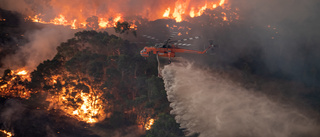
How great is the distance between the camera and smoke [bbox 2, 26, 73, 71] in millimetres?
65562

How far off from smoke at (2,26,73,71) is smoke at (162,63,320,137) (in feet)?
166

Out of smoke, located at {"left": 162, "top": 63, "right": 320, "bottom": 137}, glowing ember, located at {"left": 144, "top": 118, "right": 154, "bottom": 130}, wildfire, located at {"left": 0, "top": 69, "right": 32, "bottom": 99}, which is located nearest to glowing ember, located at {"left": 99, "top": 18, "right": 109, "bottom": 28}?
wildfire, located at {"left": 0, "top": 69, "right": 32, "bottom": 99}

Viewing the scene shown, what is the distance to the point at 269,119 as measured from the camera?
1019 inches

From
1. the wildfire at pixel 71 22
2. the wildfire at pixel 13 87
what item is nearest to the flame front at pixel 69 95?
the wildfire at pixel 13 87

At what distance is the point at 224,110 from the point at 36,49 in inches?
2532

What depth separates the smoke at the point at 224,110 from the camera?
82.8 feet

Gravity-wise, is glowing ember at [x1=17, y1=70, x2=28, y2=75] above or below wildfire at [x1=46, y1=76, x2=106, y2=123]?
above

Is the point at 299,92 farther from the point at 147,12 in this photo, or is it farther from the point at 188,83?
the point at 147,12

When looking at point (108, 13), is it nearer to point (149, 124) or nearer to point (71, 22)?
point (71, 22)

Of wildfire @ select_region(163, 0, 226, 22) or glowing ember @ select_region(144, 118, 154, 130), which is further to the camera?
wildfire @ select_region(163, 0, 226, 22)

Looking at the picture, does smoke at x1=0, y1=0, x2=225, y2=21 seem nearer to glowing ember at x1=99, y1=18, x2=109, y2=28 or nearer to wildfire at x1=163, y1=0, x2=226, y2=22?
wildfire at x1=163, y1=0, x2=226, y2=22

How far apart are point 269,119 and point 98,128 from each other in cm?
3981

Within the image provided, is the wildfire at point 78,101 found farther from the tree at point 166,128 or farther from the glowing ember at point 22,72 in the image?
the tree at point 166,128

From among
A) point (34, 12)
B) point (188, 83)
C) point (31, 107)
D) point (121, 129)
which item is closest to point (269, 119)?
point (188, 83)
